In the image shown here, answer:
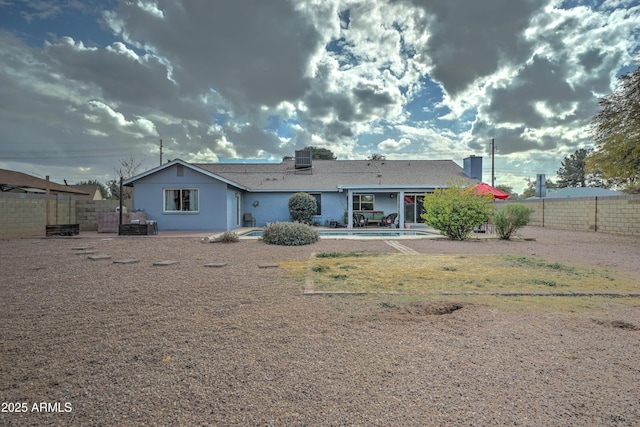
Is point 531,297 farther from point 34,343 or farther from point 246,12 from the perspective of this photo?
point 246,12

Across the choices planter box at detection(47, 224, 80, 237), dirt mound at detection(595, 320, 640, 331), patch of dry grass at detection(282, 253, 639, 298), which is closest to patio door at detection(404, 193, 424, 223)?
patch of dry grass at detection(282, 253, 639, 298)

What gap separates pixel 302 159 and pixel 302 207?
5737 mm

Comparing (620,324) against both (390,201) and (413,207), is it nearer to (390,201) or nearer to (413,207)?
(413,207)

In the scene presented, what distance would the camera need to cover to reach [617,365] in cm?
271

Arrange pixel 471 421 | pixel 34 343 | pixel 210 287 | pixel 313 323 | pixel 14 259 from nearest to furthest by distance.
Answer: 1. pixel 471 421
2. pixel 34 343
3. pixel 313 323
4. pixel 210 287
5. pixel 14 259

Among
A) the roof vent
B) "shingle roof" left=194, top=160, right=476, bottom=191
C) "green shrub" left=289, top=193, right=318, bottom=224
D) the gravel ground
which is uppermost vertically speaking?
the roof vent

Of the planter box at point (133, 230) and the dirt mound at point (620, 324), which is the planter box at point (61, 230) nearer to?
the planter box at point (133, 230)

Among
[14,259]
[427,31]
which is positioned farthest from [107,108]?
[427,31]

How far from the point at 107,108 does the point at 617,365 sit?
975 inches

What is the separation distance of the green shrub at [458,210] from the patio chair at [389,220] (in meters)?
6.58

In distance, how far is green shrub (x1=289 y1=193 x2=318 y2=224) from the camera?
744 inches

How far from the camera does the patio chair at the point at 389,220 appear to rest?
64.6ft

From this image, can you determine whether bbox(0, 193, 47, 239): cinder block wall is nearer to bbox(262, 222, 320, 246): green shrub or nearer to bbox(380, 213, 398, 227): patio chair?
bbox(262, 222, 320, 246): green shrub

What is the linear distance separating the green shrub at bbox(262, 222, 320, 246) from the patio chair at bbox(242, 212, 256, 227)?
8.23 metres
